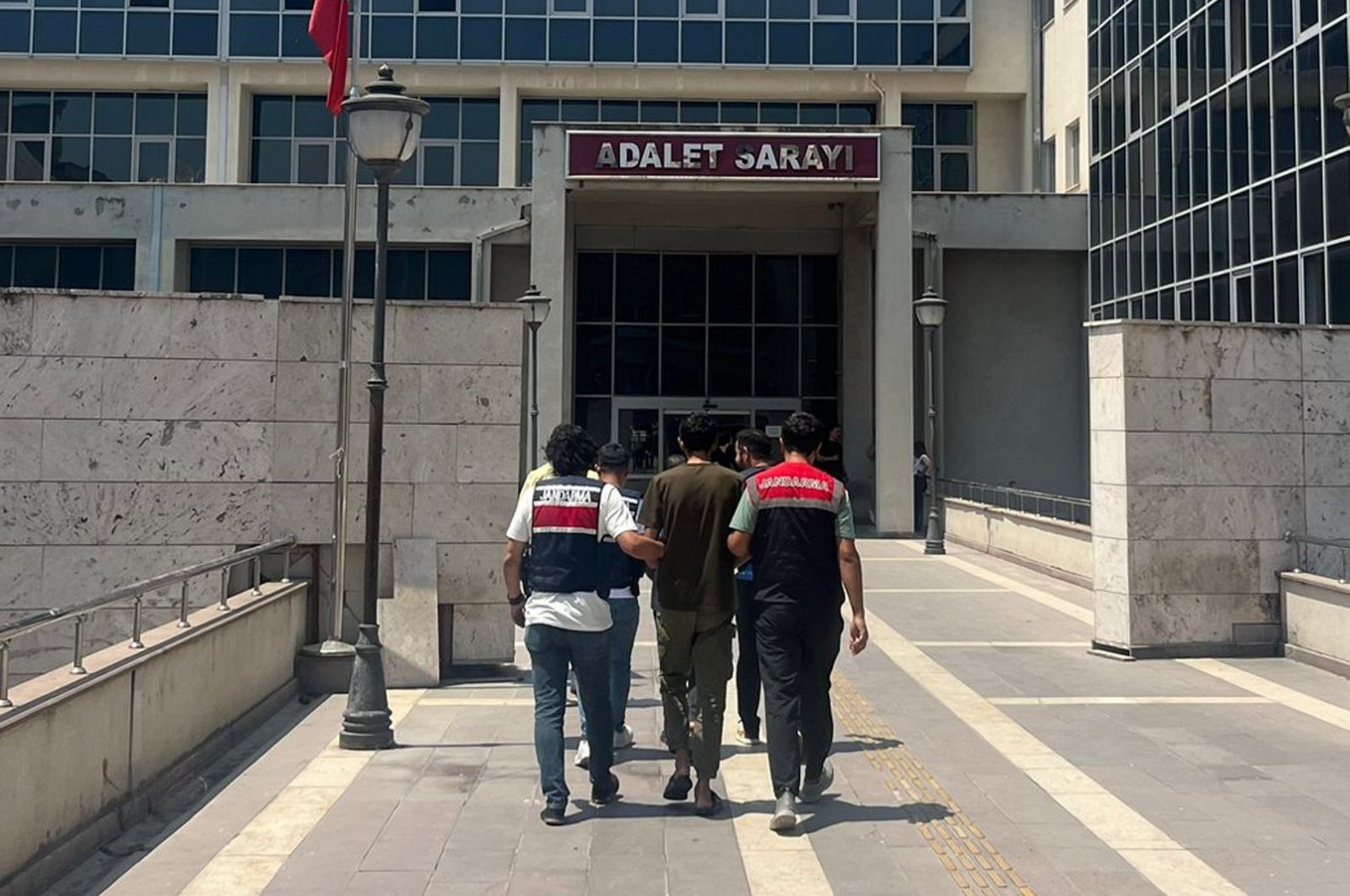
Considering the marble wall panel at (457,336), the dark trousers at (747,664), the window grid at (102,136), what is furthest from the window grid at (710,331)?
the dark trousers at (747,664)

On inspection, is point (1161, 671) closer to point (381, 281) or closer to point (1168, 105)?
→ point (381, 281)

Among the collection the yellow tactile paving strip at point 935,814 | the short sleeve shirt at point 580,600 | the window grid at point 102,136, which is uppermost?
the window grid at point 102,136

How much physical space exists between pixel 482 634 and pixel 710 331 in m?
19.6

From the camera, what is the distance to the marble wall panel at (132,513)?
8992 millimetres

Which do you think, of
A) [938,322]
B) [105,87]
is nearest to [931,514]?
[938,322]

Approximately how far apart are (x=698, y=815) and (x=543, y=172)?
19.2m

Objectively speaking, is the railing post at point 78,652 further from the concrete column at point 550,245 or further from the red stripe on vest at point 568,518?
the concrete column at point 550,245

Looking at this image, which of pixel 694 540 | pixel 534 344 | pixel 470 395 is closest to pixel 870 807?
pixel 694 540

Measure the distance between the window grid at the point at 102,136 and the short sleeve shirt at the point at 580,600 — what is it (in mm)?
25799

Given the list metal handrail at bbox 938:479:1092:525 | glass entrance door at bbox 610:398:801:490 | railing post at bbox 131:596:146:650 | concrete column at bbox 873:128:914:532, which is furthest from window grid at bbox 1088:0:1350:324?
railing post at bbox 131:596:146:650

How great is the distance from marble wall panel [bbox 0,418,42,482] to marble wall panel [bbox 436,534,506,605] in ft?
10.2

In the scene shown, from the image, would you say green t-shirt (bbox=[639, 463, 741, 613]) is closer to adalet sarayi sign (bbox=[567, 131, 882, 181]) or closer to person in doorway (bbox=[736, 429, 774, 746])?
person in doorway (bbox=[736, 429, 774, 746])

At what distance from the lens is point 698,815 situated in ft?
19.9

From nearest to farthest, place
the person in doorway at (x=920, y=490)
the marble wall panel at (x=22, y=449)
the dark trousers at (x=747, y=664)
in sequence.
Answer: the dark trousers at (x=747, y=664) → the marble wall panel at (x=22, y=449) → the person in doorway at (x=920, y=490)
